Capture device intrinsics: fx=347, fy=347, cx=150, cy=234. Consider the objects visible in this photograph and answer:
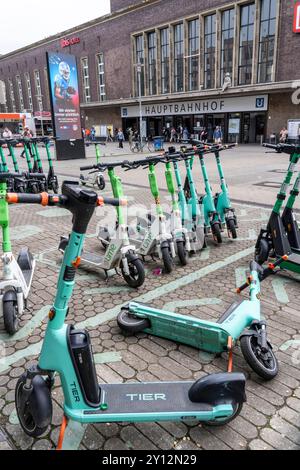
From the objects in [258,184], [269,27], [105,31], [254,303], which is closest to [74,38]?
[105,31]

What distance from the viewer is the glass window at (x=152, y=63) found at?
34.7 meters

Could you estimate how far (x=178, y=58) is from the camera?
108 feet

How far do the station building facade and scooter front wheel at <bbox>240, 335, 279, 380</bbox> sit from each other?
85.3ft

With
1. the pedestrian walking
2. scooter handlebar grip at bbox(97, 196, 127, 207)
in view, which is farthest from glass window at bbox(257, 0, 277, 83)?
scooter handlebar grip at bbox(97, 196, 127, 207)

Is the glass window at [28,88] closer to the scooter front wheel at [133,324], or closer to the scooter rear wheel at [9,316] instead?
the scooter rear wheel at [9,316]

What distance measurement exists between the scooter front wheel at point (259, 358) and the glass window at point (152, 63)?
119 feet

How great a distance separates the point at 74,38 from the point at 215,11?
20443 mm

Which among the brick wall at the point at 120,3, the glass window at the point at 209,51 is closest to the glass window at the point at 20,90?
the brick wall at the point at 120,3

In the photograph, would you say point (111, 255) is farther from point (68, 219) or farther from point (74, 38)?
point (74, 38)

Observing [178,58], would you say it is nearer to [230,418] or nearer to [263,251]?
[263,251]

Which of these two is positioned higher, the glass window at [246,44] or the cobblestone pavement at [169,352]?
the glass window at [246,44]

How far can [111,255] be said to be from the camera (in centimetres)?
442

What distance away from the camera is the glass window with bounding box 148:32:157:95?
114 ft

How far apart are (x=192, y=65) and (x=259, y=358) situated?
3358cm
